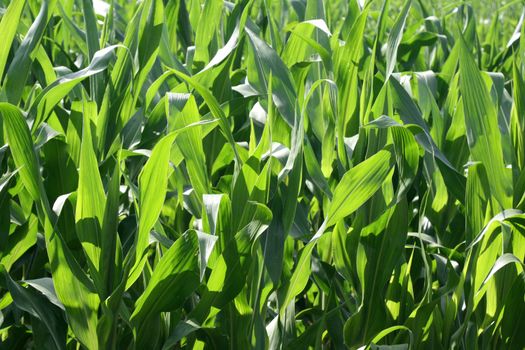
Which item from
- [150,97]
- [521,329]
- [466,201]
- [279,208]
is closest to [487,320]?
[521,329]

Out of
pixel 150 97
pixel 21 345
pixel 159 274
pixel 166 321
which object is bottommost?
pixel 21 345

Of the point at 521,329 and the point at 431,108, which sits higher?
the point at 431,108

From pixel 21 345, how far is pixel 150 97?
40 cm

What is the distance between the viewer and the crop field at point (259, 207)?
92cm

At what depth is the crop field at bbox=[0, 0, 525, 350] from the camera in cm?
92

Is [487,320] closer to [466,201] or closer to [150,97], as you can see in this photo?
[466,201]

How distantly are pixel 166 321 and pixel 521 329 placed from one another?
446 millimetres

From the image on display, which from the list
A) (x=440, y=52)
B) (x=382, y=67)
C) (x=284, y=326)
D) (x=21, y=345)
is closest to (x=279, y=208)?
(x=284, y=326)

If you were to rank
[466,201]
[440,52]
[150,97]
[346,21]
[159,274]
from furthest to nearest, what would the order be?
[440,52]
[346,21]
[150,97]
[466,201]
[159,274]

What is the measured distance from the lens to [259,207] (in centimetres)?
90

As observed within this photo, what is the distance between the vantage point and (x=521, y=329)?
1.05 meters

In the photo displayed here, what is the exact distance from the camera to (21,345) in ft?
3.89

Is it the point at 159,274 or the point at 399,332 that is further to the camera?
the point at 399,332

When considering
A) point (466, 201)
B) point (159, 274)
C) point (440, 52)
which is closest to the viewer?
point (159, 274)
